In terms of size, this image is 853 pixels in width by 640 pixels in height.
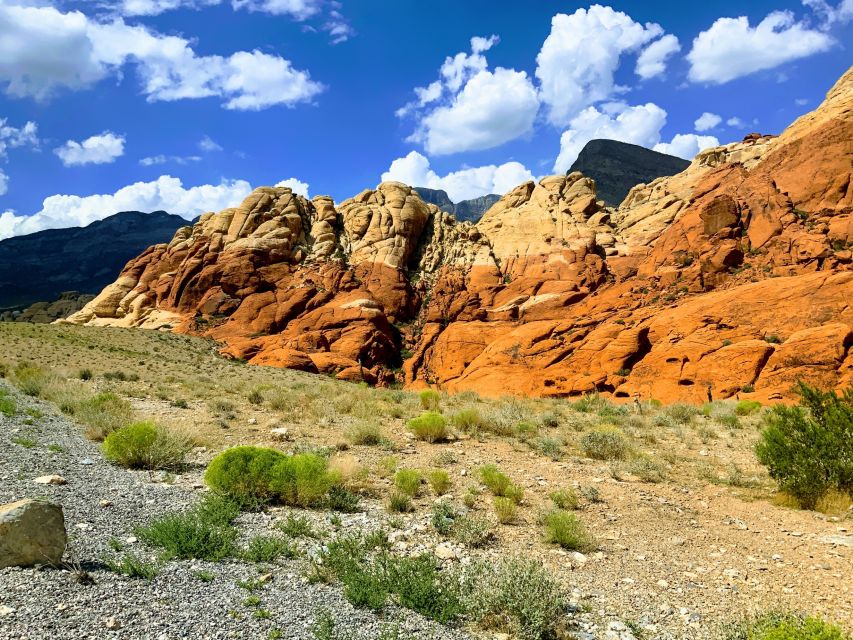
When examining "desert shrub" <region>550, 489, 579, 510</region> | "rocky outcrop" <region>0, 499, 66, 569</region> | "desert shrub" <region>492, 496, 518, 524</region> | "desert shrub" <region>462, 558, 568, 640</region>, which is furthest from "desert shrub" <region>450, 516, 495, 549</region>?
"rocky outcrop" <region>0, 499, 66, 569</region>

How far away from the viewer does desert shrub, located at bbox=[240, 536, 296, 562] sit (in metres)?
5.79

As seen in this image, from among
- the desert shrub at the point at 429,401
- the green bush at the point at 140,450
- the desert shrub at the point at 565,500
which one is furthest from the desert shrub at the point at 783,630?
the desert shrub at the point at 429,401

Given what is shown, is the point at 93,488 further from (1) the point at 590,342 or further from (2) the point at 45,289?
(2) the point at 45,289

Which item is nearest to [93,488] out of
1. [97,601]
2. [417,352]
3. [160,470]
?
[160,470]

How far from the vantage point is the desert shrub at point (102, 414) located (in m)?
11.5

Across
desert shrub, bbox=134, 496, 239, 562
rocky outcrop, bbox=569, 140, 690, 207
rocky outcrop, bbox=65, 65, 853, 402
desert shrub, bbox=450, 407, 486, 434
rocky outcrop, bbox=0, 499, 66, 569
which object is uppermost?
rocky outcrop, bbox=569, 140, 690, 207

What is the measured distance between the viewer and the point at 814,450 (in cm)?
908

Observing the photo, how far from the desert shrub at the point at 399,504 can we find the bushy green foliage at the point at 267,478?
1.21 metres

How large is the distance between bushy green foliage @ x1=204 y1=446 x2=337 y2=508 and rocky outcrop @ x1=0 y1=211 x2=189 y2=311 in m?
182

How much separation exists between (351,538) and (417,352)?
146 feet

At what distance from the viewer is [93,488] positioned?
757 centimetres

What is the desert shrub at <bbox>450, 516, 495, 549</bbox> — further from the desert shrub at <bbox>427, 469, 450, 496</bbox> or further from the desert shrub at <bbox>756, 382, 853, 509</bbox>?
the desert shrub at <bbox>756, 382, 853, 509</bbox>

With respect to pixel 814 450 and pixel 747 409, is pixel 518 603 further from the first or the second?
pixel 747 409

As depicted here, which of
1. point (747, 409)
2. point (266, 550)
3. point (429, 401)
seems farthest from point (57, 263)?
point (747, 409)
